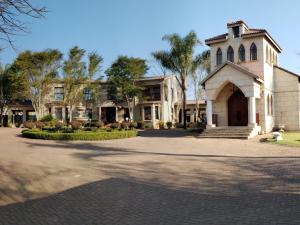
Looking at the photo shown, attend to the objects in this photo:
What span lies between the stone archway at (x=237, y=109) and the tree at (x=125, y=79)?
1841cm

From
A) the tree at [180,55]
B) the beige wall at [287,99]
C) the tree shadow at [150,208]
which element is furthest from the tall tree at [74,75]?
the tree shadow at [150,208]

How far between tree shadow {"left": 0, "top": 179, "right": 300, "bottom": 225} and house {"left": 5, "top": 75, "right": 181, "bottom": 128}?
121 ft

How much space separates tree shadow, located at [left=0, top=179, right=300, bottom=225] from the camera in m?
7.47

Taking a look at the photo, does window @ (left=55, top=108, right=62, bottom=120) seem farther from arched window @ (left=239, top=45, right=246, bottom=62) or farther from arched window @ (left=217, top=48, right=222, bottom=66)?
arched window @ (left=239, top=45, right=246, bottom=62)

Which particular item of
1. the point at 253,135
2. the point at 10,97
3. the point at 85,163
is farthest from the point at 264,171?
the point at 10,97

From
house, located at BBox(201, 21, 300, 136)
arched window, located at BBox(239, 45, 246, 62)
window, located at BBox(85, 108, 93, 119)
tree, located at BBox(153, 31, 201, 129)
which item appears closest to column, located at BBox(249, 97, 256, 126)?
house, located at BBox(201, 21, 300, 136)

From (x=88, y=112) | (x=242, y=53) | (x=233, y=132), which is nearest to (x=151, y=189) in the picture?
(x=233, y=132)

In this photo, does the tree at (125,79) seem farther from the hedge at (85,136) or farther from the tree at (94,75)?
the hedge at (85,136)

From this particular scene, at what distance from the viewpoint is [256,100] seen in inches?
1125

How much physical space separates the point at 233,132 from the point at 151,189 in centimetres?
1671

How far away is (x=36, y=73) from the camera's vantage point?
45.7 meters

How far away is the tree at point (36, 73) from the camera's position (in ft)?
149

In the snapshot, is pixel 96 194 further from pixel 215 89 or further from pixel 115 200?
pixel 215 89

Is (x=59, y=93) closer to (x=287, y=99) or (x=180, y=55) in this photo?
(x=180, y=55)
